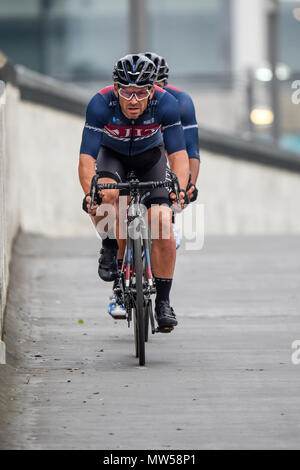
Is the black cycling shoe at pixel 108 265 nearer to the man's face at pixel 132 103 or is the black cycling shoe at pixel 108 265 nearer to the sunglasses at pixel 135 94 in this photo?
the man's face at pixel 132 103

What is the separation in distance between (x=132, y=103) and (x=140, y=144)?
0.40 metres

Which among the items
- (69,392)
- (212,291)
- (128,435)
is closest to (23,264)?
(212,291)

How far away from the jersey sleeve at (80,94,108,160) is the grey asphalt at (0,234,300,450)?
1.35m

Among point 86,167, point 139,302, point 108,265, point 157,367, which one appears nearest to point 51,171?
point 108,265

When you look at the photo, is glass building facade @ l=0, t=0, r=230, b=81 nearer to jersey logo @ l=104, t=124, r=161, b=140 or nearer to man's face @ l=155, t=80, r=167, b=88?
man's face @ l=155, t=80, r=167, b=88

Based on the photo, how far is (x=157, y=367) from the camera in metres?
7.93

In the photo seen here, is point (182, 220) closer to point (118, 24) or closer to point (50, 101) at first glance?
point (50, 101)

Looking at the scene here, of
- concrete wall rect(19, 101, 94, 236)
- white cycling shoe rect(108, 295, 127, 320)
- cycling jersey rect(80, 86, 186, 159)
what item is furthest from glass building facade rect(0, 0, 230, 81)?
cycling jersey rect(80, 86, 186, 159)

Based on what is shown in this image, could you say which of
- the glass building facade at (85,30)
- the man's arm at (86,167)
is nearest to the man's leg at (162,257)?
the man's arm at (86,167)

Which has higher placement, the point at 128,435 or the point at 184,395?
the point at 184,395

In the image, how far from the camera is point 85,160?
26.7ft

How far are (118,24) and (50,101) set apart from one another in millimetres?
17732

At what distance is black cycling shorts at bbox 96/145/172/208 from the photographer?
836 cm

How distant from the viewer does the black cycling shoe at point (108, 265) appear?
8.42 metres
